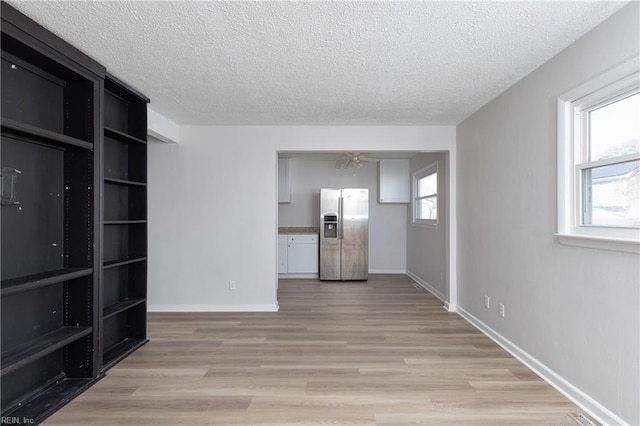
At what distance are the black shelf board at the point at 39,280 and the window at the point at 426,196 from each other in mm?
4566

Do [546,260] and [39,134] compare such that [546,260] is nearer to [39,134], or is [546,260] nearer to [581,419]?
[581,419]

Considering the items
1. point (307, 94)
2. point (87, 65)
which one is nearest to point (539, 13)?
point (307, 94)

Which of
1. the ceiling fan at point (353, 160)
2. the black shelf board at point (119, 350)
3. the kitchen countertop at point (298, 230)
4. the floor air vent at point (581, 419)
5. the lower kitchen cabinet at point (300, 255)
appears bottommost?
the floor air vent at point (581, 419)

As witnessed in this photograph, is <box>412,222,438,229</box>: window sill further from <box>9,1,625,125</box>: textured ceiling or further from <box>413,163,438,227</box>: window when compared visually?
<box>9,1,625,125</box>: textured ceiling

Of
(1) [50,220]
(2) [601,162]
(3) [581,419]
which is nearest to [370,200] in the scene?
(2) [601,162]

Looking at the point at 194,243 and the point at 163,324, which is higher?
the point at 194,243

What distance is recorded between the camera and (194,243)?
4543mm

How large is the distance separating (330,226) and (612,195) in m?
4.94

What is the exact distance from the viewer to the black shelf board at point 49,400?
2.11 m

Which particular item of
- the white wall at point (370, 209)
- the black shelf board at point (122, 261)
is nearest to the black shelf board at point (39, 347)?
the black shelf board at point (122, 261)

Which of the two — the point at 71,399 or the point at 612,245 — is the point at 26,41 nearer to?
the point at 71,399

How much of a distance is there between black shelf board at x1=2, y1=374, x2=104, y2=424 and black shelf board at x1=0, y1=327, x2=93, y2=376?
331 mm

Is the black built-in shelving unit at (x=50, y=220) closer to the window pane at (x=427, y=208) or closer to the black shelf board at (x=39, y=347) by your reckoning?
the black shelf board at (x=39, y=347)

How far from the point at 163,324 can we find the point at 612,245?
408 cm
